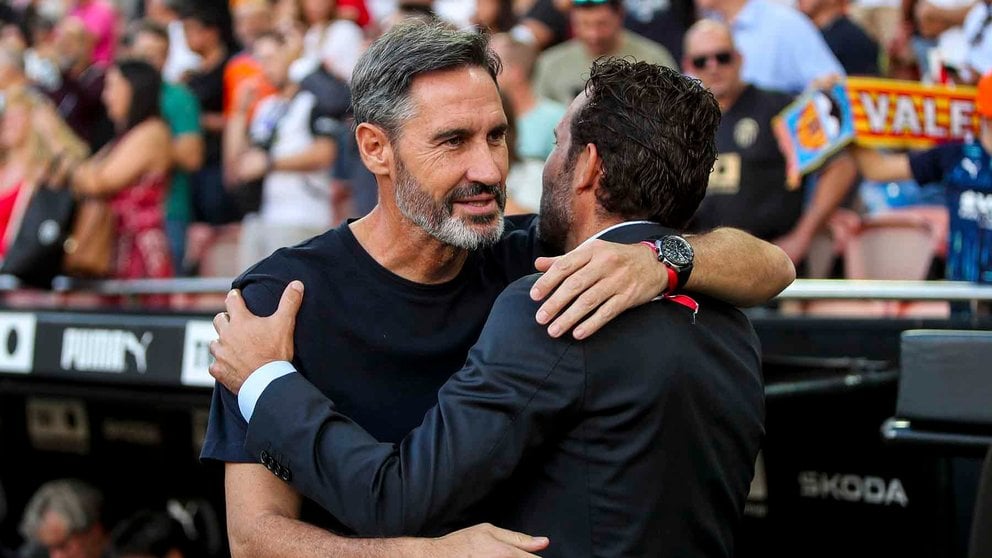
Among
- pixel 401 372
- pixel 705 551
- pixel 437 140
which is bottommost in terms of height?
pixel 705 551

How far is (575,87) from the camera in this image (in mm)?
6430

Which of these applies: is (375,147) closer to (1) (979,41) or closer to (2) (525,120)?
(1) (979,41)

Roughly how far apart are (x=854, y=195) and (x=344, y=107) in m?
2.63

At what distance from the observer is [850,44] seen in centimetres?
661

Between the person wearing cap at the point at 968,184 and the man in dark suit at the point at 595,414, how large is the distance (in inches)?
79.1

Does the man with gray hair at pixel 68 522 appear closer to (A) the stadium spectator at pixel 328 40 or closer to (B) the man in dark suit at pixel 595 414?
(A) the stadium spectator at pixel 328 40

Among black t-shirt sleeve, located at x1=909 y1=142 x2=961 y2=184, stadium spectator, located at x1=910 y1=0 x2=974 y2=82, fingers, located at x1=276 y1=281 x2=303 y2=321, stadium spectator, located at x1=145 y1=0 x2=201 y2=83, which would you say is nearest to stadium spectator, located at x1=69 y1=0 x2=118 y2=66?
stadium spectator, located at x1=145 y1=0 x2=201 y2=83

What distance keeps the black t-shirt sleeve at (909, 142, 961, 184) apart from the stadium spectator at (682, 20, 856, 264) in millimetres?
773

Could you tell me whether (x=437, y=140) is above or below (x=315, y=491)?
above

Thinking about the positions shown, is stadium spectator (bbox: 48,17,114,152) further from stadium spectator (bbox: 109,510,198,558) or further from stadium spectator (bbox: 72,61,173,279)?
stadium spectator (bbox: 109,510,198,558)

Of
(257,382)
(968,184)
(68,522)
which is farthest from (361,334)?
(68,522)

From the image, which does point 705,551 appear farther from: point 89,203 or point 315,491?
point 89,203

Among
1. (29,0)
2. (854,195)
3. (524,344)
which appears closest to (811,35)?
(854,195)

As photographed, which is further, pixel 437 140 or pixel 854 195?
pixel 854 195
